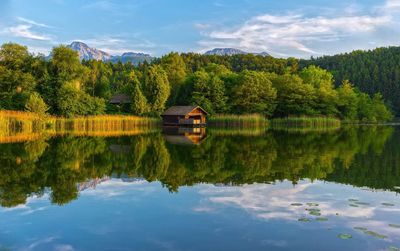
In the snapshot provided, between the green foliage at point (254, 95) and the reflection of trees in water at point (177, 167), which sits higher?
the green foliage at point (254, 95)

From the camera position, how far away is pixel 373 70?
12988 centimetres

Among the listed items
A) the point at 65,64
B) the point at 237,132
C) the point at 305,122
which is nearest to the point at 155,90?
the point at 65,64

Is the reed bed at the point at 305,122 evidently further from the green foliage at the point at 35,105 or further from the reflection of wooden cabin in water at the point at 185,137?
the green foliage at the point at 35,105

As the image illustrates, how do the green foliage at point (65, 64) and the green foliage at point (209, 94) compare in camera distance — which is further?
the green foliage at point (209, 94)

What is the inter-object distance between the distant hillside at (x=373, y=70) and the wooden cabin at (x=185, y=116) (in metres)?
67.5

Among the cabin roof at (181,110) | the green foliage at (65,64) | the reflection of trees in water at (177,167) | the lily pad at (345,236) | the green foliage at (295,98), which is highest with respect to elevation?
the green foliage at (65,64)

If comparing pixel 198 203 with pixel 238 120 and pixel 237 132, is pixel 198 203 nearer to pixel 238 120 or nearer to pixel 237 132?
pixel 237 132

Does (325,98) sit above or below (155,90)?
below

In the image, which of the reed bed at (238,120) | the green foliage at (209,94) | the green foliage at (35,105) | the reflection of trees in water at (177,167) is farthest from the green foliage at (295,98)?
the reflection of trees in water at (177,167)

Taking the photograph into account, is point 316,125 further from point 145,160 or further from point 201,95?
point 145,160

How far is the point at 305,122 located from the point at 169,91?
2354cm

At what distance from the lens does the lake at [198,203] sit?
7.81 m

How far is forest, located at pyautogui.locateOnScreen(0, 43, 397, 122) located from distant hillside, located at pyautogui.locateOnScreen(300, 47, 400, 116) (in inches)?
1227

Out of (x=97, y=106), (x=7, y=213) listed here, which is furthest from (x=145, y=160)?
(x=97, y=106)
